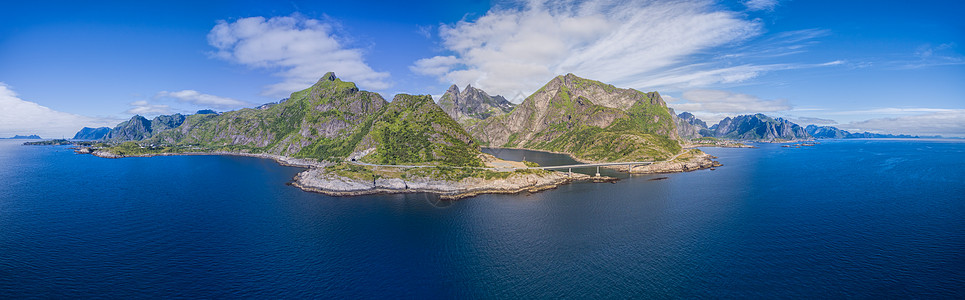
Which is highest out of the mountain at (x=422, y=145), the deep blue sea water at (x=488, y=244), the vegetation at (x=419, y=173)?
the mountain at (x=422, y=145)

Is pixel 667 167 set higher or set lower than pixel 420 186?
higher

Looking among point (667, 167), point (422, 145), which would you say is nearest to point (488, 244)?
point (422, 145)

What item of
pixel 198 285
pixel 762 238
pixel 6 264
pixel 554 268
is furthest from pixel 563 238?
pixel 6 264

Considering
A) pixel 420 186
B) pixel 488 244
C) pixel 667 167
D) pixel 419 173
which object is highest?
pixel 419 173

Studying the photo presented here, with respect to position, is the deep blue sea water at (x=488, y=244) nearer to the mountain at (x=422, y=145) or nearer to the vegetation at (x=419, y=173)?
the vegetation at (x=419, y=173)

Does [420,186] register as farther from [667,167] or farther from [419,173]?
[667,167]

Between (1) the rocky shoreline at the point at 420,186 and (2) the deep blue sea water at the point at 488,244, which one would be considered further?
(1) the rocky shoreline at the point at 420,186

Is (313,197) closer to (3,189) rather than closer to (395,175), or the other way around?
(395,175)

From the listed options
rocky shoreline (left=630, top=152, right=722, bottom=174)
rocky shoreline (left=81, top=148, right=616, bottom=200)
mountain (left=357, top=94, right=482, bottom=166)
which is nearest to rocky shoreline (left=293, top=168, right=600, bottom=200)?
rocky shoreline (left=81, top=148, right=616, bottom=200)

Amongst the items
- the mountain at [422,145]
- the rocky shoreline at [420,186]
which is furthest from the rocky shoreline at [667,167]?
the mountain at [422,145]
